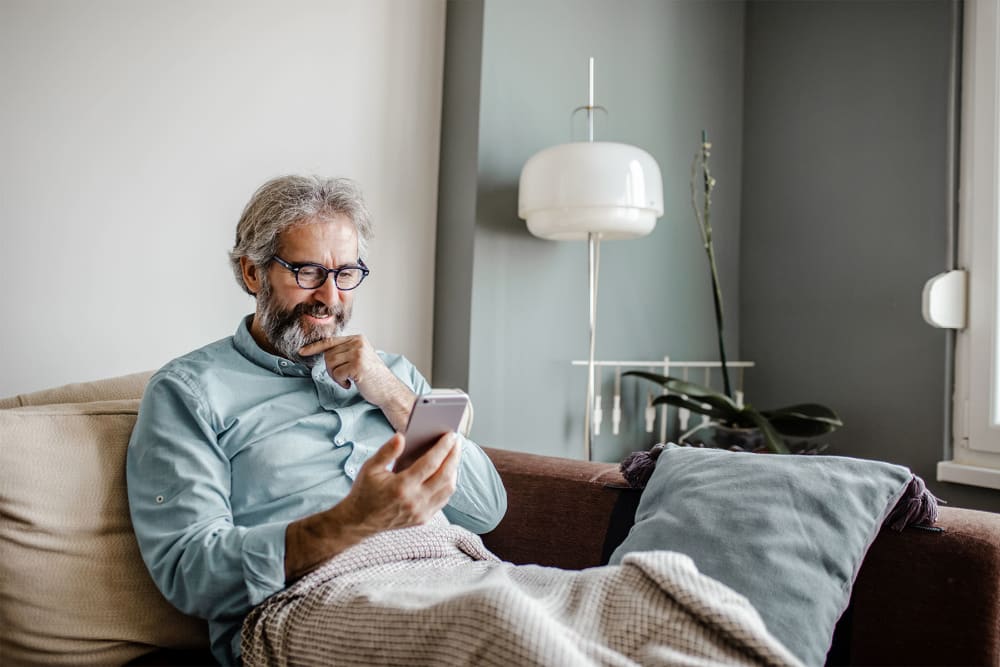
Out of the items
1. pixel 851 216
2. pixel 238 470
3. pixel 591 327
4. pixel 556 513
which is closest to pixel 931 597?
pixel 556 513

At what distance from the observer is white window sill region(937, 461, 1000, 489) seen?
2084 millimetres

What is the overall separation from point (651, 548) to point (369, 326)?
106 cm

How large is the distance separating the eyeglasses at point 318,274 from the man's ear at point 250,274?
76mm

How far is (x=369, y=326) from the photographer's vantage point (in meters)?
1.99

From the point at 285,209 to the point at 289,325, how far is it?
7.2 inches

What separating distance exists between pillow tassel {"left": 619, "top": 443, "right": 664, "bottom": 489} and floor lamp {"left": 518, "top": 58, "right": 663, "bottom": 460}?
75 cm

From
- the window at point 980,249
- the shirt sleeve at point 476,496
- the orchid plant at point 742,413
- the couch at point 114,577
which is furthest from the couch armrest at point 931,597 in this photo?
the window at point 980,249

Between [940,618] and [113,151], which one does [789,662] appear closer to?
[940,618]

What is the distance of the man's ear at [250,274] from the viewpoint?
1.35 metres

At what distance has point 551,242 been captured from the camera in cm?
227

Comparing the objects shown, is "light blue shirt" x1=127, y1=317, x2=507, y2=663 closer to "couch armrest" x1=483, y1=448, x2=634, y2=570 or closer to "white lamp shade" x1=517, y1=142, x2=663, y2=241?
"couch armrest" x1=483, y1=448, x2=634, y2=570

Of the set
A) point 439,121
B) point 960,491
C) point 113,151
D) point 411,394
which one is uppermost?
point 439,121

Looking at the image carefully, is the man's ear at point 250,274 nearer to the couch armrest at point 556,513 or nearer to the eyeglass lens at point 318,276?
the eyeglass lens at point 318,276

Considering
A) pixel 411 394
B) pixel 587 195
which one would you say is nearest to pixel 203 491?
pixel 411 394
